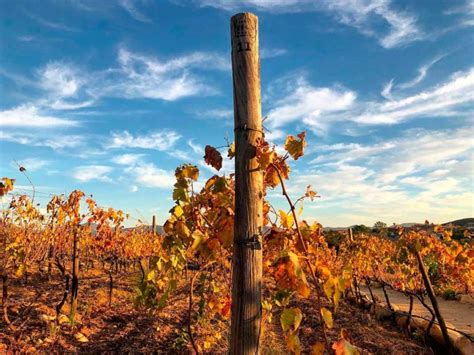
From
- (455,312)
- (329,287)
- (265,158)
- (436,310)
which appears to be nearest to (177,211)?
(265,158)

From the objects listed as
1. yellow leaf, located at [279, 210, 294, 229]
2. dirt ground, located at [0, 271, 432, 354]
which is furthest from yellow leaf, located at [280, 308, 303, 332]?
dirt ground, located at [0, 271, 432, 354]

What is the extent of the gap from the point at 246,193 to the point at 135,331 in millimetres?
4798

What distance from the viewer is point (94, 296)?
7.81m

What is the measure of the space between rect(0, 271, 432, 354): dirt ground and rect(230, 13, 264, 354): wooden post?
337cm

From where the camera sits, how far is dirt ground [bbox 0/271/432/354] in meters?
4.93

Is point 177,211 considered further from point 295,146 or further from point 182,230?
point 295,146

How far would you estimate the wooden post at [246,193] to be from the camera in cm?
165

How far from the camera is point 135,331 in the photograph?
220 inches

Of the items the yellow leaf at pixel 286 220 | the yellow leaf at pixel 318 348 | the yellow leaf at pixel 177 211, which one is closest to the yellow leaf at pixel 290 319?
the yellow leaf at pixel 318 348

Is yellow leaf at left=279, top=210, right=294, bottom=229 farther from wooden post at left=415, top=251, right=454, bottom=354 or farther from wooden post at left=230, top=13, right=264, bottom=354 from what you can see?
wooden post at left=415, top=251, right=454, bottom=354

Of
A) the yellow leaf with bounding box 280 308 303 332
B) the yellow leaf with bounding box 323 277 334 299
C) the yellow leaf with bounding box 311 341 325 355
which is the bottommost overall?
the yellow leaf with bounding box 311 341 325 355

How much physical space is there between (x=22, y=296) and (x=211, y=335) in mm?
4694

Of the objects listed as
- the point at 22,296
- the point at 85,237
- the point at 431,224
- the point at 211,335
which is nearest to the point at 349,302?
the point at 431,224

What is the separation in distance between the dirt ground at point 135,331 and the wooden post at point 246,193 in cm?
337
